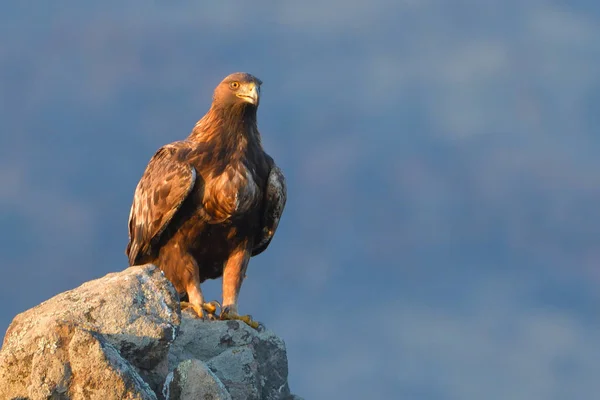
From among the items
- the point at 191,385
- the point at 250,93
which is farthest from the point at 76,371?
the point at 250,93

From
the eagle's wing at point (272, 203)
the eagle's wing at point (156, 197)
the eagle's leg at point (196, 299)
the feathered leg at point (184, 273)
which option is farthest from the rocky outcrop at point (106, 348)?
the eagle's wing at point (272, 203)

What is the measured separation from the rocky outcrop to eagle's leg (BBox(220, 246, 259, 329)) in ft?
9.05

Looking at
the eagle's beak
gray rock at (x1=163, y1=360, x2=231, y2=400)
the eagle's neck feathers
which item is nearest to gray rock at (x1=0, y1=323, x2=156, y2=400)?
gray rock at (x1=163, y1=360, x2=231, y2=400)

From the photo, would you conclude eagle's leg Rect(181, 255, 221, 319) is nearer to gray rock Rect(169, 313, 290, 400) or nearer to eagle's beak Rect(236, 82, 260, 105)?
gray rock Rect(169, 313, 290, 400)

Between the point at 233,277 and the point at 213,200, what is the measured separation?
999mm

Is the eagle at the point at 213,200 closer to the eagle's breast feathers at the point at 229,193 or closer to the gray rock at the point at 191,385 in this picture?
the eagle's breast feathers at the point at 229,193

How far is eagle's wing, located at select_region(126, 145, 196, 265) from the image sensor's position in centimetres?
1352

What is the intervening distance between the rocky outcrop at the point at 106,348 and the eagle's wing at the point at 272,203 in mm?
3764

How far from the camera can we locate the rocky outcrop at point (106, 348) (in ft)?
26.3

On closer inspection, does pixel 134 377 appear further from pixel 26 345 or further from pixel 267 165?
pixel 267 165

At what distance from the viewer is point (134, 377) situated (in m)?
8.12

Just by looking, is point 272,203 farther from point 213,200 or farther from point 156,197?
point 156,197

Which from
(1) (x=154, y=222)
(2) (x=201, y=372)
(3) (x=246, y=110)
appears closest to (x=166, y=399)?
(2) (x=201, y=372)

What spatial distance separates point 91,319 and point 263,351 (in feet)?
11.3
